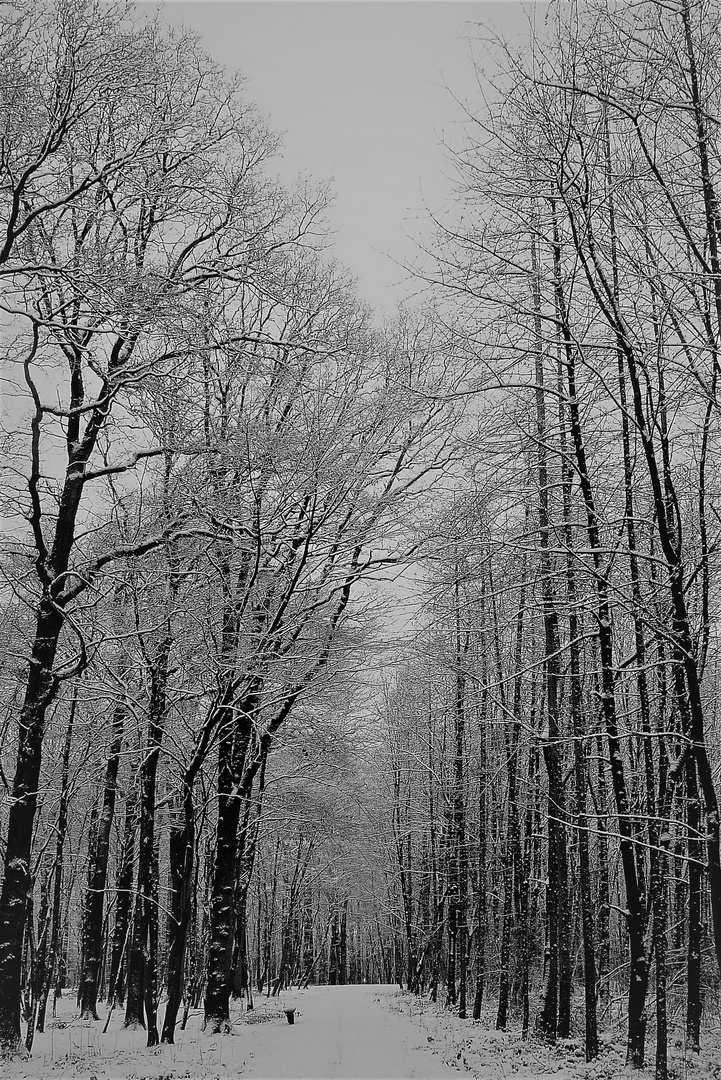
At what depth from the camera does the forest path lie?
1111 cm

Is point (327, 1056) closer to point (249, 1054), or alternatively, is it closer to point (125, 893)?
point (249, 1054)

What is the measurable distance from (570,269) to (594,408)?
1723 mm

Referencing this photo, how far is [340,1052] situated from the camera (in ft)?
44.4

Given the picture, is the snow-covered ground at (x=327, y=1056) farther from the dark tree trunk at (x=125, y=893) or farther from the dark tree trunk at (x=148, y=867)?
the dark tree trunk at (x=125, y=893)

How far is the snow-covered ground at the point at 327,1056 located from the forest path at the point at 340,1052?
0.06 ft

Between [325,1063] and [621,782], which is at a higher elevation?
[621,782]

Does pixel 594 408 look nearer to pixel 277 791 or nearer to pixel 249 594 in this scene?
pixel 249 594

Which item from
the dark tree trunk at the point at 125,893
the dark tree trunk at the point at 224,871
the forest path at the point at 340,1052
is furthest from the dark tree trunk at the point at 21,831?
the dark tree trunk at the point at 125,893

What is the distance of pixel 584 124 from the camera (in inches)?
275

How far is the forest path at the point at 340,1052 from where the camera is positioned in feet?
36.4

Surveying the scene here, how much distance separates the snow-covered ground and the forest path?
17 millimetres

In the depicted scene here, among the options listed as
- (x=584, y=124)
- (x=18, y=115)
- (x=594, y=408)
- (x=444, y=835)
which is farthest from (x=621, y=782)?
(x=444, y=835)

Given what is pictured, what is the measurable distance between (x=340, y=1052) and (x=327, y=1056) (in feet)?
2.10

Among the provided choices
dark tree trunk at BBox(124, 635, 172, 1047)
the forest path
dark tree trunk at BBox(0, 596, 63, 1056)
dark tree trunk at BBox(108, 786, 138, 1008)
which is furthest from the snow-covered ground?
dark tree trunk at BBox(108, 786, 138, 1008)
